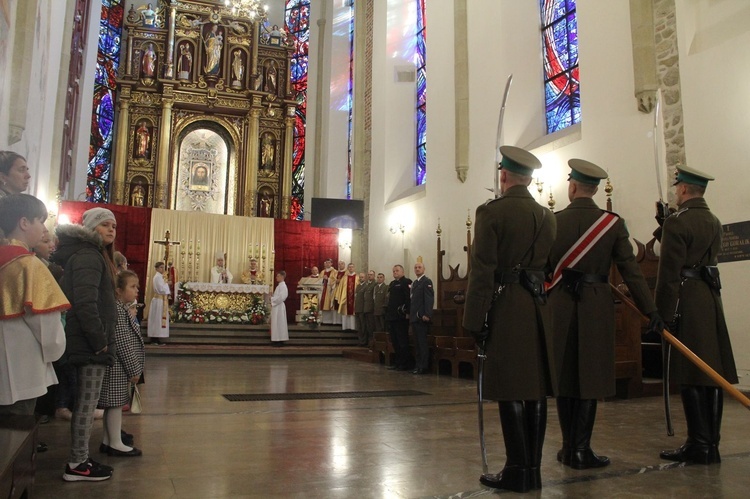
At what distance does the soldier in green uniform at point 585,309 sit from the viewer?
3205mm

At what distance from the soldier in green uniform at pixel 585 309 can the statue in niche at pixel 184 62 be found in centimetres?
1930

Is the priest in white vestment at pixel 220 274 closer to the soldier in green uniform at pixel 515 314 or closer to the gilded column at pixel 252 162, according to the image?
the gilded column at pixel 252 162

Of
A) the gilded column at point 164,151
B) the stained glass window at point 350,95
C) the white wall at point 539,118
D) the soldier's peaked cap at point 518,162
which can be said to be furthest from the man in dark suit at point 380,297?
the gilded column at point 164,151

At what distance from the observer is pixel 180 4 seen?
20.5m

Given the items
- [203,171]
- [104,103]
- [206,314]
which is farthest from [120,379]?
[104,103]

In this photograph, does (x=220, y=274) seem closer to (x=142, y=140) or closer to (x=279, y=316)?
(x=279, y=316)

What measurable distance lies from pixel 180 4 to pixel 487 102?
14009mm

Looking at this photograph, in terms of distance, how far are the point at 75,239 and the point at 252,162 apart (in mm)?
17743

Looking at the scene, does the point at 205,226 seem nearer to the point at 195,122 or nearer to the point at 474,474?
the point at 195,122

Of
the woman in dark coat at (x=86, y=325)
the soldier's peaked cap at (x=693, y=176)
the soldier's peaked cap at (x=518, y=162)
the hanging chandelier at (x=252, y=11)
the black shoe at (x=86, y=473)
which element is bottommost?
the black shoe at (x=86, y=473)

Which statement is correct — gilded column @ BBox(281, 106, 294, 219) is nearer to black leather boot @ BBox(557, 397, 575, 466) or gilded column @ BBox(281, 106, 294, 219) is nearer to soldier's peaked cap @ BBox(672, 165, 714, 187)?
soldier's peaked cap @ BBox(672, 165, 714, 187)

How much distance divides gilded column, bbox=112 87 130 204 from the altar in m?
6.61

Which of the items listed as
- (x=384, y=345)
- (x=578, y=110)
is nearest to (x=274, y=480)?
(x=384, y=345)

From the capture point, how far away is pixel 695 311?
3.47 metres
